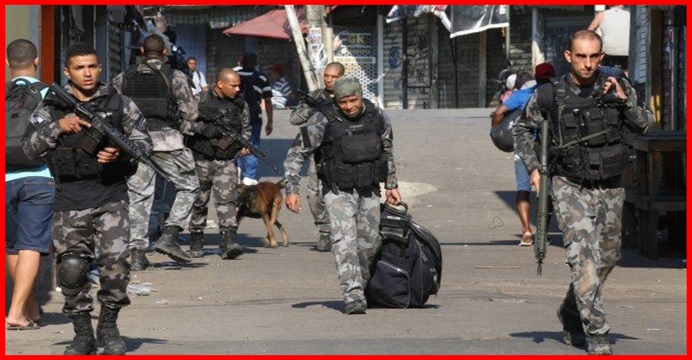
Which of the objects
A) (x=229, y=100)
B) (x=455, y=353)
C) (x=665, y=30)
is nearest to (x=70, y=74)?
(x=455, y=353)

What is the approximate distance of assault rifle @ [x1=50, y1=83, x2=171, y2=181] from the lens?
8.73 metres

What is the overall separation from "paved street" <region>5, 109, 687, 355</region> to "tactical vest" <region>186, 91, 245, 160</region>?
991 millimetres

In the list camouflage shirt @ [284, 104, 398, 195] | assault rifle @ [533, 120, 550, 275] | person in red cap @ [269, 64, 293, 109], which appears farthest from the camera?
person in red cap @ [269, 64, 293, 109]

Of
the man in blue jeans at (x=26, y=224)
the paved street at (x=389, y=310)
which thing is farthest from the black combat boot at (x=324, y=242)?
the man in blue jeans at (x=26, y=224)

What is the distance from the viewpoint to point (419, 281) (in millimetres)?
11328

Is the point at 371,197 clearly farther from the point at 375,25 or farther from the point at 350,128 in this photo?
the point at 375,25

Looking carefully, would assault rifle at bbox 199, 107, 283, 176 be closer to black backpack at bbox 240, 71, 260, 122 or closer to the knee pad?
black backpack at bbox 240, 71, 260, 122

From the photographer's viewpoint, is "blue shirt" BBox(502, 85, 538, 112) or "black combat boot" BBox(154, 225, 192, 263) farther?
"blue shirt" BBox(502, 85, 538, 112)

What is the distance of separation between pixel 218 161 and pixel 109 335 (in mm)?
6557

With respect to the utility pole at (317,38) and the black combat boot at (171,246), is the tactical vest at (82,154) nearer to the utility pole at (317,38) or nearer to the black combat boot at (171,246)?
the black combat boot at (171,246)

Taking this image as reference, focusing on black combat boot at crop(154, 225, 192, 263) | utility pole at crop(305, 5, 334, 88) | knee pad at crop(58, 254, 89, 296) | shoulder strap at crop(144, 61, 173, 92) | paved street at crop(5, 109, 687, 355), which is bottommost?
paved street at crop(5, 109, 687, 355)

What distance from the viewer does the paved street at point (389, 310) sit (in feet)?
30.2

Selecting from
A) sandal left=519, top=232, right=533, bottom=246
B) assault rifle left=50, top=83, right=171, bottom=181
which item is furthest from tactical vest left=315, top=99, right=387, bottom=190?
sandal left=519, top=232, right=533, bottom=246

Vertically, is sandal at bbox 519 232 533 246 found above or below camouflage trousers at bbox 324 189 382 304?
below
